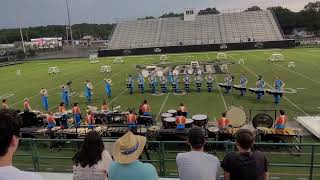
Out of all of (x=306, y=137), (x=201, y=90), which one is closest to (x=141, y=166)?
(x=306, y=137)

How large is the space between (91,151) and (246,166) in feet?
6.21

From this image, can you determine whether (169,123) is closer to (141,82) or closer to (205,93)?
(205,93)

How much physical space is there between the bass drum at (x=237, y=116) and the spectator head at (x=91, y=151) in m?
7.26

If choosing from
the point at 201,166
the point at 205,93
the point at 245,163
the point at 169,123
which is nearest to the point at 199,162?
the point at 201,166

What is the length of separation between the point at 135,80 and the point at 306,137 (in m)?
18.6

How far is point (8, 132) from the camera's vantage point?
2777 mm

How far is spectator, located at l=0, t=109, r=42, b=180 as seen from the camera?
2689 mm

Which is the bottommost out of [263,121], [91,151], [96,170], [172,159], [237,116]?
[172,159]

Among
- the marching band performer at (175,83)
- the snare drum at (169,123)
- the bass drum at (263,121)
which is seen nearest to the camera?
the bass drum at (263,121)

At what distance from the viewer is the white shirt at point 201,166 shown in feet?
14.4

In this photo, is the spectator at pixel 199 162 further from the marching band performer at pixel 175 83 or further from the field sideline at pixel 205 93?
the marching band performer at pixel 175 83

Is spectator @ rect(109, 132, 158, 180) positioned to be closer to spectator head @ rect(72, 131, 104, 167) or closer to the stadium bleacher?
spectator head @ rect(72, 131, 104, 167)

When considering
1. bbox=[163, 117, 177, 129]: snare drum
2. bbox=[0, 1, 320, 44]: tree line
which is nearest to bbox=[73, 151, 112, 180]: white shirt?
bbox=[163, 117, 177, 129]: snare drum

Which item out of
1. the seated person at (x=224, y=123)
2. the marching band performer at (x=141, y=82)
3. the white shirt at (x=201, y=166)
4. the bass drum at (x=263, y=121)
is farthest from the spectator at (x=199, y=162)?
the marching band performer at (x=141, y=82)
